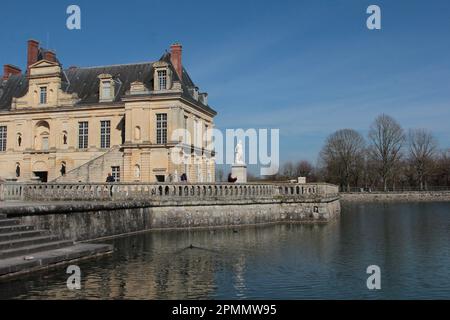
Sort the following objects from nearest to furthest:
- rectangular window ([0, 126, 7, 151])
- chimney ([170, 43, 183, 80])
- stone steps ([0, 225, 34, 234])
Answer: stone steps ([0, 225, 34, 234]) < chimney ([170, 43, 183, 80]) < rectangular window ([0, 126, 7, 151])

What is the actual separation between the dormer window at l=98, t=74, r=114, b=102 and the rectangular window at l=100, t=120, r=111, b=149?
1801 millimetres

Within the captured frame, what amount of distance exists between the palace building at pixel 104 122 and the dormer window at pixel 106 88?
75mm

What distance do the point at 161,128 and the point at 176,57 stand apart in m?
6.44

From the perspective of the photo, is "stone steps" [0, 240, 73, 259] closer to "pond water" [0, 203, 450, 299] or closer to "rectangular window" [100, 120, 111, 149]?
"pond water" [0, 203, 450, 299]

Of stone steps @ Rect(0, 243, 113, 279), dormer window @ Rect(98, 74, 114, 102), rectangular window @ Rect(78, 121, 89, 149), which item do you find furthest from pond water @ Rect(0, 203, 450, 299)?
rectangular window @ Rect(78, 121, 89, 149)

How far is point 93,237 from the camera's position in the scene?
16.6 metres

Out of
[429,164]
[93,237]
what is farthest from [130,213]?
[429,164]

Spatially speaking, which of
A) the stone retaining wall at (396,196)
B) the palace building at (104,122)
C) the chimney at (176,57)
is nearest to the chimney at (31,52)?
the palace building at (104,122)

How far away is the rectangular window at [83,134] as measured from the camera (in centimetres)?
3619

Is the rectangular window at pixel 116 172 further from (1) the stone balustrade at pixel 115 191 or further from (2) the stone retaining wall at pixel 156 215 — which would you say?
(2) the stone retaining wall at pixel 156 215

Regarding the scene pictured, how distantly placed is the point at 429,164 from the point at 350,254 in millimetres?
65124

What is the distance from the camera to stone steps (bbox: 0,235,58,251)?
10.9 meters

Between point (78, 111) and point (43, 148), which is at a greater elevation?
point (78, 111)
